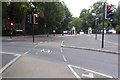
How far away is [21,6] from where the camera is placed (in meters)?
60.8

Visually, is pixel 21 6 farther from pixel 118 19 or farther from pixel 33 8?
pixel 118 19

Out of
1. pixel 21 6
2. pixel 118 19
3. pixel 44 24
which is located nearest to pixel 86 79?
pixel 21 6

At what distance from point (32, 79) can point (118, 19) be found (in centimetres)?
13157

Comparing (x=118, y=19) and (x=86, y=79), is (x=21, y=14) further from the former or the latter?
(x=118, y=19)

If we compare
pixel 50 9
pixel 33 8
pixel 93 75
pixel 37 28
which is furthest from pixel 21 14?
pixel 93 75

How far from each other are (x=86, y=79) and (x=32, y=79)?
184 centimetres

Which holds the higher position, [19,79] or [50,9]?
[50,9]

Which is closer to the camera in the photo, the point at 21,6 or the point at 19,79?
the point at 19,79

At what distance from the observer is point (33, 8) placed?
68438 millimetres

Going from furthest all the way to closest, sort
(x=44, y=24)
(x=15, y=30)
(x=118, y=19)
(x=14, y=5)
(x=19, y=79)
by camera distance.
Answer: (x=118, y=19) → (x=44, y=24) → (x=15, y=30) → (x=14, y=5) → (x=19, y=79)

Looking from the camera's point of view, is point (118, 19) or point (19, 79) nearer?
point (19, 79)

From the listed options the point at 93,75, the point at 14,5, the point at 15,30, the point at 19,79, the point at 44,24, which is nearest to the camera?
the point at 19,79

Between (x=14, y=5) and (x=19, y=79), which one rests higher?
(x=14, y=5)

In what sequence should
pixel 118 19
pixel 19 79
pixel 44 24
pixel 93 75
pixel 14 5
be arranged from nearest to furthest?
pixel 19 79
pixel 93 75
pixel 14 5
pixel 44 24
pixel 118 19
